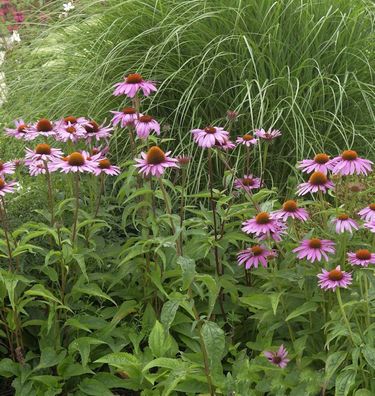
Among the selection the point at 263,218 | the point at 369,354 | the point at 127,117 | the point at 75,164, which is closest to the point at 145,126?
the point at 127,117

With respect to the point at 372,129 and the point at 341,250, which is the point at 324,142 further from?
the point at 341,250

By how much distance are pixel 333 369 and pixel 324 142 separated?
64.8 inches

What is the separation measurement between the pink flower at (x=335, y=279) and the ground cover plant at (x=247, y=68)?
1.25 metres

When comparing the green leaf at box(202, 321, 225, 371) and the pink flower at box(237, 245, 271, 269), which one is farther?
the pink flower at box(237, 245, 271, 269)

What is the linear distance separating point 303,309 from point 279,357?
0.49 feet

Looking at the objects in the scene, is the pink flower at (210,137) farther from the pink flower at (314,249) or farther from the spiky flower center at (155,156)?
the pink flower at (314,249)

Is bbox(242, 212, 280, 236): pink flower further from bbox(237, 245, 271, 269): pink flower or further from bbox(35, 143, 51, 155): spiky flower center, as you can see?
bbox(35, 143, 51, 155): spiky flower center

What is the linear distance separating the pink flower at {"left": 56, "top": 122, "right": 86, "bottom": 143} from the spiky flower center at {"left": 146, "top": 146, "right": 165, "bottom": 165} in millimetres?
349

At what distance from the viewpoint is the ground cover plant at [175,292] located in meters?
2.12

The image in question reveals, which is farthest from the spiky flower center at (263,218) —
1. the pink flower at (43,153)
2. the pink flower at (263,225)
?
the pink flower at (43,153)

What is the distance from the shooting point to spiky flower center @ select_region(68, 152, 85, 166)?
2242mm

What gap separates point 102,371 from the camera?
2512 mm

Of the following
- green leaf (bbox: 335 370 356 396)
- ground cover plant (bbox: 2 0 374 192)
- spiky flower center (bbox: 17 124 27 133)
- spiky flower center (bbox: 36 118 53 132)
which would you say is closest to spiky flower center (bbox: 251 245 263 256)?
green leaf (bbox: 335 370 356 396)

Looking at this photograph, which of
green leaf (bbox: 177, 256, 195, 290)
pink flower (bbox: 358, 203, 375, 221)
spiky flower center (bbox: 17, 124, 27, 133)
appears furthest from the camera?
spiky flower center (bbox: 17, 124, 27, 133)
